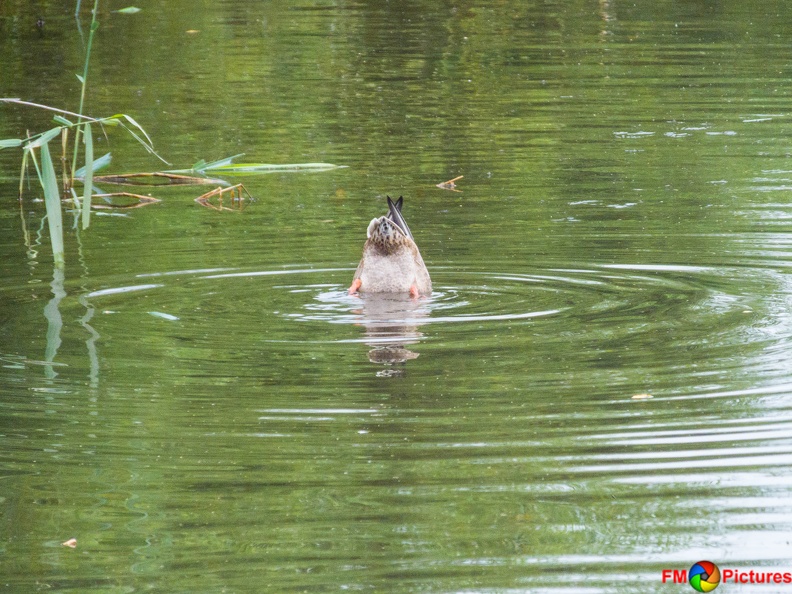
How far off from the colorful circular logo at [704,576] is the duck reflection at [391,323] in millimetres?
3194

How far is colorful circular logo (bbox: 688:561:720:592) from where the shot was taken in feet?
17.1

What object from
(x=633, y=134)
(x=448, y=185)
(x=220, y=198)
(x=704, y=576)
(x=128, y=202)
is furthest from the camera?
(x=633, y=134)

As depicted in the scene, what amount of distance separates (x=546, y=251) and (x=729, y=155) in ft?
16.7

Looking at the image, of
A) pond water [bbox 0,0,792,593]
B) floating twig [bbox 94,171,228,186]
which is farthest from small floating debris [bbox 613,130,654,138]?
floating twig [bbox 94,171,228,186]

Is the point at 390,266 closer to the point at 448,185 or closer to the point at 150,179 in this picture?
the point at 448,185

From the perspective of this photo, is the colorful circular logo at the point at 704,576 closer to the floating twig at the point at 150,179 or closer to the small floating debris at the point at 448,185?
the small floating debris at the point at 448,185

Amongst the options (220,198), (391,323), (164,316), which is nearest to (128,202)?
(220,198)

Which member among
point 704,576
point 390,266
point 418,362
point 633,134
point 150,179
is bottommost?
point 704,576

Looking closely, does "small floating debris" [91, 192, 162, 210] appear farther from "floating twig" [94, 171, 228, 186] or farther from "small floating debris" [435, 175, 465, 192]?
"small floating debris" [435, 175, 465, 192]

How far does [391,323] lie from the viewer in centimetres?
939

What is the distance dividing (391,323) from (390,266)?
3.27ft

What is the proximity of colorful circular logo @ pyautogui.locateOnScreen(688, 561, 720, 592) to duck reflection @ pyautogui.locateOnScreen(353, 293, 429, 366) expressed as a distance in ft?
10.5

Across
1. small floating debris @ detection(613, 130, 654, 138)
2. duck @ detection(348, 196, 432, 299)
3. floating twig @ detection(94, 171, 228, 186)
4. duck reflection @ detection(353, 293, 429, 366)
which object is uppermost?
small floating debris @ detection(613, 130, 654, 138)

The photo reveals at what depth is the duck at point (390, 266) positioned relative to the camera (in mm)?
10211
